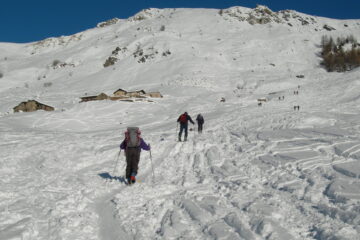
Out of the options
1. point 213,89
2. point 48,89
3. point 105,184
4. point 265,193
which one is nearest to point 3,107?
point 48,89

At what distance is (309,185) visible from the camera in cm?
652

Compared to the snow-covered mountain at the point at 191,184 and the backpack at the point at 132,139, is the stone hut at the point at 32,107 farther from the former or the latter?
the backpack at the point at 132,139

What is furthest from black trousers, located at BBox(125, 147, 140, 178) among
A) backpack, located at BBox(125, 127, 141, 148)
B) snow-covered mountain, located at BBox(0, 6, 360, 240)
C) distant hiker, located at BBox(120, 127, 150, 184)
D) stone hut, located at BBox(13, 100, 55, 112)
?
stone hut, located at BBox(13, 100, 55, 112)

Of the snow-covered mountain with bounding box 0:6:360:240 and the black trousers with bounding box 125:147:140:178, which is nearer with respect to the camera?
the snow-covered mountain with bounding box 0:6:360:240

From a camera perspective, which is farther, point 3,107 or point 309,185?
point 3,107

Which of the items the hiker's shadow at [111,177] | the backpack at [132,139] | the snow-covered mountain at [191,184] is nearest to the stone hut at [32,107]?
the snow-covered mountain at [191,184]

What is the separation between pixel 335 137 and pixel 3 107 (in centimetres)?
4860

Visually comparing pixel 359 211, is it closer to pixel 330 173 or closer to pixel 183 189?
pixel 330 173

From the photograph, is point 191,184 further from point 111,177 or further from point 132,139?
point 111,177

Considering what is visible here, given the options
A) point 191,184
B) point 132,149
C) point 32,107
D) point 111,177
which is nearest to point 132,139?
point 132,149

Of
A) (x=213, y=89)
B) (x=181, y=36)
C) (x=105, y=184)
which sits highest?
(x=181, y=36)

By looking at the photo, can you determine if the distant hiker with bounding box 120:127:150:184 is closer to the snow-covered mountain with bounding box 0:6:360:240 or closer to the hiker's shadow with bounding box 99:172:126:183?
the snow-covered mountain with bounding box 0:6:360:240

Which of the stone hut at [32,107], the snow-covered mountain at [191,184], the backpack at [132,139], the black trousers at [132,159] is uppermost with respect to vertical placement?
the stone hut at [32,107]

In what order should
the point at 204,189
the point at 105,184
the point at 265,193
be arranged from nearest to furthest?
the point at 265,193 → the point at 204,189 → the point at 105,184
